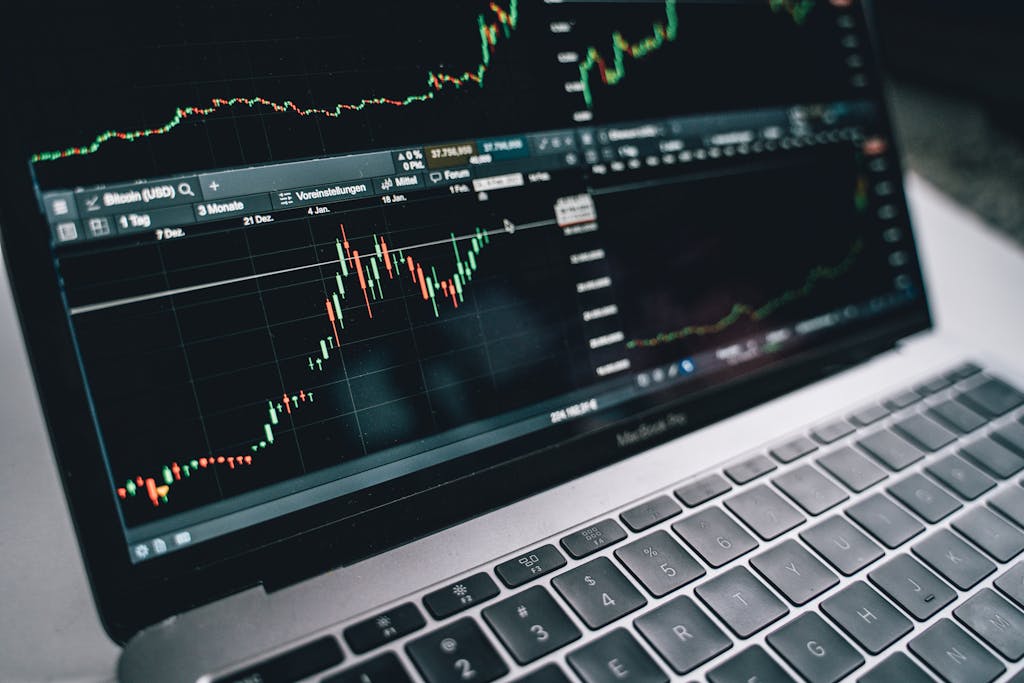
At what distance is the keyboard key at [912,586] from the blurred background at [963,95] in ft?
2.12

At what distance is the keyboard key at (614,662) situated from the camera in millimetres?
396

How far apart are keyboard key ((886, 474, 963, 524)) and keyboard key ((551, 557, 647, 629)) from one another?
0.81ft

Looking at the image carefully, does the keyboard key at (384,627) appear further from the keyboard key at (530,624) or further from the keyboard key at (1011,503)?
the keyboard key at (1011,503)

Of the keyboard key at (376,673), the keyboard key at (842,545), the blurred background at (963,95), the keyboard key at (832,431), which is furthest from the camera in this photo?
the blurred background at (963,95)

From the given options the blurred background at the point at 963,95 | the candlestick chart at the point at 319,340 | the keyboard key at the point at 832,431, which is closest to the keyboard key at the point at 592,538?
the candlestick chart at the point at 319,340

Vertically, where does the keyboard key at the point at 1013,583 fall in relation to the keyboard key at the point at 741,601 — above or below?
below

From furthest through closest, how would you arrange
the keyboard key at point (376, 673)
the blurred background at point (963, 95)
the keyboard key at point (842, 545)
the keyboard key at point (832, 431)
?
the blurred background at point (963, 95) → the keyboard key at point (832, 431) → the keyboard key at point (842, 545) → the keyboard key at point (376, 673)

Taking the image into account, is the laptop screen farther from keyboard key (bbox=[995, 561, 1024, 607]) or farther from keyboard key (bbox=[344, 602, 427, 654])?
keyboard key (bbox=[995, 561, 1024, 607])

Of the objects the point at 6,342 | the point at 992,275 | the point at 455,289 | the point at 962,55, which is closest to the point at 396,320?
the point at 455,289

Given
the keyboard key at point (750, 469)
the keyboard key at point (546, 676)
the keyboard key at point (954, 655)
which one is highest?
the keyboard key at point (750, 469)

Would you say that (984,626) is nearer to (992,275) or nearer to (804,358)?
(804,358)

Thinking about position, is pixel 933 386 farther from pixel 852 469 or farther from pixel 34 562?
pixel 34 562

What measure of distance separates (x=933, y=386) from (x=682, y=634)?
41cm

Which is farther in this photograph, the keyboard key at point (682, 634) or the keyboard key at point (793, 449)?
the keyboard key at point (793, 449)
